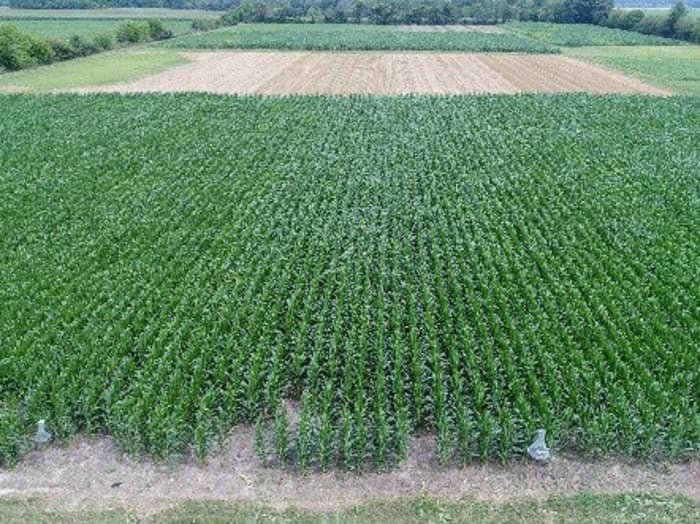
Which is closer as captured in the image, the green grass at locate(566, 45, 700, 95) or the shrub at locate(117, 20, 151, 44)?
the green grass at locate(566, 45, 700, 95)

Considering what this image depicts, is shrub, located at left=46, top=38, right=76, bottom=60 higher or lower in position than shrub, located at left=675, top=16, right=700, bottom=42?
higher

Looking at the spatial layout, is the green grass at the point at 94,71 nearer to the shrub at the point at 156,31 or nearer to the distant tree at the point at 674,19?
the shrub at the point at 156,31

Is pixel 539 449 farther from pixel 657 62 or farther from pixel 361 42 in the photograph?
pixel 361 42

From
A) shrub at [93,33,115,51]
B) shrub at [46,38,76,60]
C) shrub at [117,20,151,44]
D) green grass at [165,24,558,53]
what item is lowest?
green grass at [165,24,558,53]

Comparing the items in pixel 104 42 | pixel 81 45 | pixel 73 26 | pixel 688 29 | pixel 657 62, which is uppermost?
pixel 81 45

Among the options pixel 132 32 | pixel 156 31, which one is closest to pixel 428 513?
pixel 132 32

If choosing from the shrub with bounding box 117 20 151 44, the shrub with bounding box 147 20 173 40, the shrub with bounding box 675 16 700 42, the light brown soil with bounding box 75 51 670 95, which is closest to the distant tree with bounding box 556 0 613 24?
the shrub with bounding box 675 16 700 42

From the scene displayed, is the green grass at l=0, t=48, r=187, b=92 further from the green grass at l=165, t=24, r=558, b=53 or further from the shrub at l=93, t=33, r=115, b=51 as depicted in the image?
the green grass at l=165, t=24, r=558, b=53
